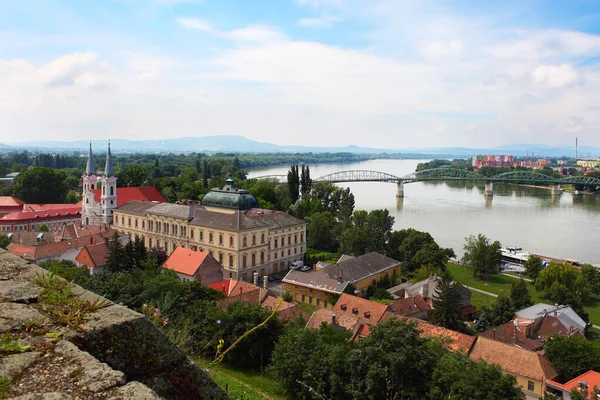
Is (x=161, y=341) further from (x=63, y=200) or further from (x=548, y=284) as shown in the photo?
(x=63, y=200)

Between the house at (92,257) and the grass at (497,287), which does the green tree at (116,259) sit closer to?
the house at (92,257)

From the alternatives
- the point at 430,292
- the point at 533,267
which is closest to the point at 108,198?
the point at 430,292

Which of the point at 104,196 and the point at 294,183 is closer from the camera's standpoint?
the point at 104,196

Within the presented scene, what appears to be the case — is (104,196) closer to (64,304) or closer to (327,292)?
(327,292)

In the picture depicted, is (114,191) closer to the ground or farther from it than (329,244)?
farther from it

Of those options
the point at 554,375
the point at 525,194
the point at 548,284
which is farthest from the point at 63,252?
the point at 525,194

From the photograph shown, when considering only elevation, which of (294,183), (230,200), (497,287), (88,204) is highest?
(294,183)

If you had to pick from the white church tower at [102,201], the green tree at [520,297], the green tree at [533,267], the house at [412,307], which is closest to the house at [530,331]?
the green tree at [520,297]
